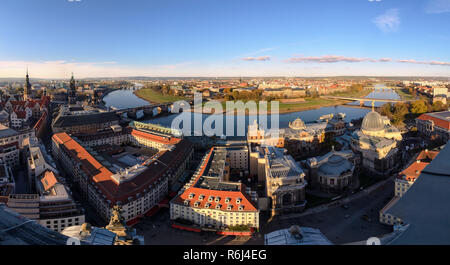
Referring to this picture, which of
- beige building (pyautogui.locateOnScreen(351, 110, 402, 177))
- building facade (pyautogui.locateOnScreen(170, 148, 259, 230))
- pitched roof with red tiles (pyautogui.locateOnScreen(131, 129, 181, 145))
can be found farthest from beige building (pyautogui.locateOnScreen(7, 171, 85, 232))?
beige building (pyautogui.locateOnScreen(351, 110, 402, 177))

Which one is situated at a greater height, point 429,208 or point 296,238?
point 429,208

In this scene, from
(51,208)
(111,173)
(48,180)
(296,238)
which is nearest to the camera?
(296,238)

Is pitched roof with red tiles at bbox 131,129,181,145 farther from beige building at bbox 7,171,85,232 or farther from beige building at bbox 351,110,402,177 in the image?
beige building at bbox 351,110,402,177

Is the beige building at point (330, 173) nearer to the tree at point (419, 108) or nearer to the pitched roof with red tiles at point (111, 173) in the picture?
the pitched roof with red tiles at point (111, 173)

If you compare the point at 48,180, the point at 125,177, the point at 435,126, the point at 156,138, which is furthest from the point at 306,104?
the point at 48,180

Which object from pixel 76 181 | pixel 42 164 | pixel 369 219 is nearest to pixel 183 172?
pixel 76 181

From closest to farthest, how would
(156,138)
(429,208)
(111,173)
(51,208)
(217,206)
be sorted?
(429,208) → (51,208) → (217,206) → (111,173) → (156,138)

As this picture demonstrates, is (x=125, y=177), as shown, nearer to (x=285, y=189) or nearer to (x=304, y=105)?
(x=285, y=189)

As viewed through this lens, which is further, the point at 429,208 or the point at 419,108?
the point at 419,108

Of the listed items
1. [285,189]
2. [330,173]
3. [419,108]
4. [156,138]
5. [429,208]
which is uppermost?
[419,108]
